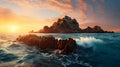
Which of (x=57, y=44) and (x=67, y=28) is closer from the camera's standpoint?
(x=57, y=44)

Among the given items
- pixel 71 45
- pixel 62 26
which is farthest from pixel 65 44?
pixel 62 26

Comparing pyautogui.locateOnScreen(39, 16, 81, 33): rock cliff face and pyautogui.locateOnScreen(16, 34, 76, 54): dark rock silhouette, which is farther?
pyautogui.locateOnScreen(39, 16, 81, 33): rock cliff face

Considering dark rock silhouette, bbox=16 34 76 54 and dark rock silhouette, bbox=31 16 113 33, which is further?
dark rock silhouette, bbox=31 16 113 33

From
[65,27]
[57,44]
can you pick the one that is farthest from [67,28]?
[57,44]

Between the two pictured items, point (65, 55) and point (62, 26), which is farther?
point (62, 26)

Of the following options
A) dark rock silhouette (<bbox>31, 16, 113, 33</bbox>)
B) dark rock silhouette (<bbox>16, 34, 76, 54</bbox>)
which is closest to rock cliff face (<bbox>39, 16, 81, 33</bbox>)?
dark rock silhouette (<bbox>31, 16, 113, 33</bbox>)

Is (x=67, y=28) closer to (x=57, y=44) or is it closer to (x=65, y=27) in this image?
(x=65, y=27)

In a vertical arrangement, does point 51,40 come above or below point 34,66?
Answer: above

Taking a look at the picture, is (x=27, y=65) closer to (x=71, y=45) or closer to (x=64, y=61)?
(x=64, y=61)

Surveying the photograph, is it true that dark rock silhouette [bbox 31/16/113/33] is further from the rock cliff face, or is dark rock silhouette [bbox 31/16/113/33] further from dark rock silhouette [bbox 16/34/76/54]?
dark rock silhouette [bbox 16/34/76/54]

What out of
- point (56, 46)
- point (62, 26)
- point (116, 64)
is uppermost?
point (62, 26)

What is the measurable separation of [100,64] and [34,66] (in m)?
8.98

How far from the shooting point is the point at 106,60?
21.2m

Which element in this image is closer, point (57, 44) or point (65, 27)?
point (57, 44)
